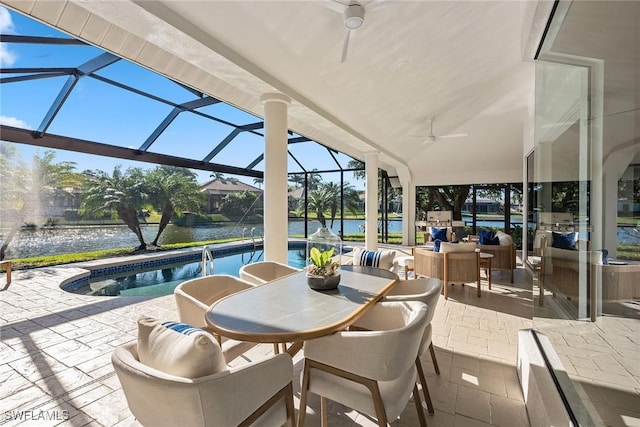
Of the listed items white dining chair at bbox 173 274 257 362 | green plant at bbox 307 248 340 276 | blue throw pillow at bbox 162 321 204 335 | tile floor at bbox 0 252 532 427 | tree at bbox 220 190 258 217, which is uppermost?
tree at bbox 220 190 258 217

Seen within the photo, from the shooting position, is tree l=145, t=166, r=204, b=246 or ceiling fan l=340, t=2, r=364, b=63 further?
tree l=145, t=166, r=204, b=246

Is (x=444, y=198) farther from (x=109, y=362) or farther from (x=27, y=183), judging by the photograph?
(x=27, y=183)

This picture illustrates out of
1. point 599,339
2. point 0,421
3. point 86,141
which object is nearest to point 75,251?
point 86,141

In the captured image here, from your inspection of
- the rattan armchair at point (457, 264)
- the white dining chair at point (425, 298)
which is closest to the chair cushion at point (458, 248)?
the rattan armchair at point (457, 264)

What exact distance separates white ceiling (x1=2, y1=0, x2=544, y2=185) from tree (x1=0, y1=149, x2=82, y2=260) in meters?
5.61

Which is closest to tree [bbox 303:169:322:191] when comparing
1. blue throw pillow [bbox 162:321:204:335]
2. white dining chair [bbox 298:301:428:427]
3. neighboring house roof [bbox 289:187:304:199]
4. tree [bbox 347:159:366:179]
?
neighboring house roof [bbox 289:187:304:199]

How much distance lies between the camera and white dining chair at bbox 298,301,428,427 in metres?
1.47

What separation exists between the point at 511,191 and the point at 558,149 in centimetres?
670

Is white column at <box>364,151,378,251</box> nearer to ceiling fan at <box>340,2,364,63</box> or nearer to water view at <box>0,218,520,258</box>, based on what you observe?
water view at <box>0,218,520,258</box>

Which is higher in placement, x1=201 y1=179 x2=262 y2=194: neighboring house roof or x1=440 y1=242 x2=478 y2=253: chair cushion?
x1=201 y1=179 x2=262 y2=194: neighboring house roof

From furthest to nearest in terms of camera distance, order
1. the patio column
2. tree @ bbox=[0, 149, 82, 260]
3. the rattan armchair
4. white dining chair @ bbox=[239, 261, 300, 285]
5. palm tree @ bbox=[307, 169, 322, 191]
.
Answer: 1. palm tree @ bbox=[307, 169, 322, 191]
2. tree @ bbox=[0, 149, 82, 260]
3. the rattan armchair
4. the patio column
5. white dining chair @ bbox=[239, 261, 300, 285]

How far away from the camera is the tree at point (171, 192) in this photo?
10.0 metres

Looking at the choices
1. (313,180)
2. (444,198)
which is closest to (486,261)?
(444,198)

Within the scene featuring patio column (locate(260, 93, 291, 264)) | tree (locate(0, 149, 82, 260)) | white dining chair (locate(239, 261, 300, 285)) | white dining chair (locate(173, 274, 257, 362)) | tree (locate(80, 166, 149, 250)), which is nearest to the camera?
white dining chair (locate(173, 274, 257, 362))
